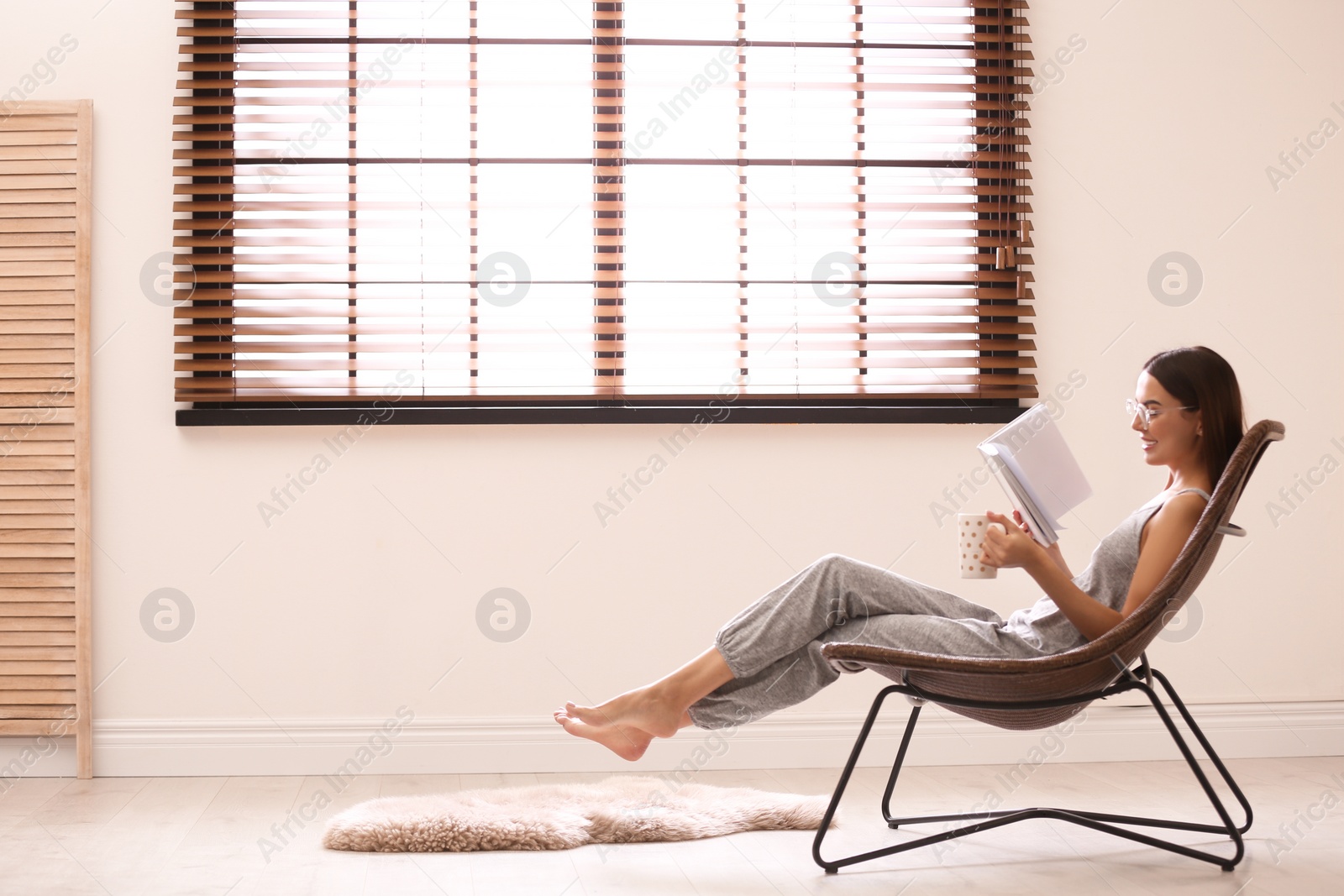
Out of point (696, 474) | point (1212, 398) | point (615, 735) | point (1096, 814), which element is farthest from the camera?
point (696, 474)

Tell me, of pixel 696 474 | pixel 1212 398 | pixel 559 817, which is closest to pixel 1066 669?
pixel 1212 398

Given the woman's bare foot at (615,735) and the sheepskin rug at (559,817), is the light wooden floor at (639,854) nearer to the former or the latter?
the sheepskin rug at (559,817)

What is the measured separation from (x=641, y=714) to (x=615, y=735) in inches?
3.2

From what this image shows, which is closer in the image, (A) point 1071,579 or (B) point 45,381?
(A) point 1071,579

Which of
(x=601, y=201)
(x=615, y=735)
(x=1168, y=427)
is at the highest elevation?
(x=601, y=201)

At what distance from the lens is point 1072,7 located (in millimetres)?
3240

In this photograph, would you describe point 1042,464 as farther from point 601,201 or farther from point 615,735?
point 601,201

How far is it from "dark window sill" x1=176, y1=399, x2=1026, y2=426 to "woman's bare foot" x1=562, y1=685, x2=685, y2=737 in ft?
3.29

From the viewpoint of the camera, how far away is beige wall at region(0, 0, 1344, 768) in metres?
3.00

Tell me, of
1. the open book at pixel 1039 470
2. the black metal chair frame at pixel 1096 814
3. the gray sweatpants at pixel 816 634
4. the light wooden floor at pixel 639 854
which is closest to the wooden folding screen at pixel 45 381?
the light wooden floor at pixel 639 854

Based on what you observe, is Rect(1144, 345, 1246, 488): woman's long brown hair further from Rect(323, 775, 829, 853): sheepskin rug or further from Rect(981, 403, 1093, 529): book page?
Rect(323, 775, 829, 853): sheepskin rug

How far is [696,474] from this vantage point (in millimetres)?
3100

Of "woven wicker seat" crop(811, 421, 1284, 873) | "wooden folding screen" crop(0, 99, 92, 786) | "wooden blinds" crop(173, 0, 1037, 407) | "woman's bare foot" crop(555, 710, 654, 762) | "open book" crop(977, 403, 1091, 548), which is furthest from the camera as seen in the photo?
"wooden blinds" crop(173, 0, 1037, 407)

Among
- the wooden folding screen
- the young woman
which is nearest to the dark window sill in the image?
the wooden folding screen
